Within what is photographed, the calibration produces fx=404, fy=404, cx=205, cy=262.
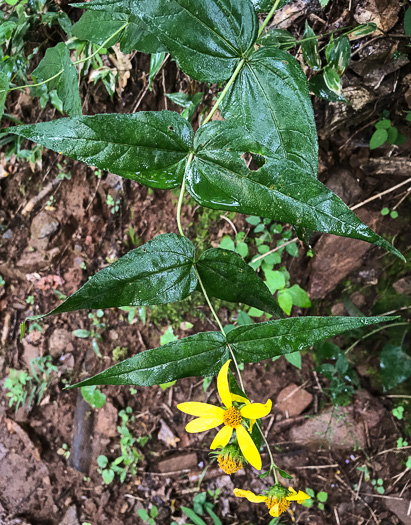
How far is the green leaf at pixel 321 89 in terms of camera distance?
114 centimetres

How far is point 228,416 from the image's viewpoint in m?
0.77

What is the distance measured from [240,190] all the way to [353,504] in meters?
1.62

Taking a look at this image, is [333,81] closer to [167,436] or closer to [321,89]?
[321,89]

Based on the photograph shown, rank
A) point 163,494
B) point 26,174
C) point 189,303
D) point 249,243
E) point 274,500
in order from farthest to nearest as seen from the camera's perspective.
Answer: point 26,174 < point 163,494 < point 189,303 < point 249,243 < point 274,500

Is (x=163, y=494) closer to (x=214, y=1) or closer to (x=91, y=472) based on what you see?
(x=91, y=472)

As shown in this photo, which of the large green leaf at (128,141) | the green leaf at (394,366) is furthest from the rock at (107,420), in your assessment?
the large green leaf at (128,141)

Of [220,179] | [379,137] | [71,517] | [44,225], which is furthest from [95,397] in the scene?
[379,137]

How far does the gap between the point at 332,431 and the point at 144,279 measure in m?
1.36

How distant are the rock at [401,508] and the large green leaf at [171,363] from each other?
137cm

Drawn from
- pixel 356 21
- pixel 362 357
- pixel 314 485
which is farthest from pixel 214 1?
pixel 314 485

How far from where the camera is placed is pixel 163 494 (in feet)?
6.36

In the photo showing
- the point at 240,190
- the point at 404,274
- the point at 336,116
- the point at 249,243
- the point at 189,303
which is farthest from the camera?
the point at 189,303

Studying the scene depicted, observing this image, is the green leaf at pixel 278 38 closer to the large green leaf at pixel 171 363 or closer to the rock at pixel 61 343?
the large green leaf at pixel 171 363

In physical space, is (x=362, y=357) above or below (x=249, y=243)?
below
